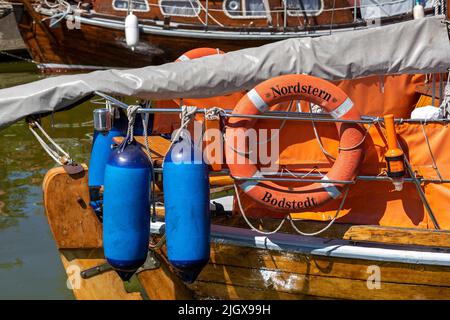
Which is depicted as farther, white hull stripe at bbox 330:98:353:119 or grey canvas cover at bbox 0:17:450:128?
grey canvas cover at bbox 0:17:450:128

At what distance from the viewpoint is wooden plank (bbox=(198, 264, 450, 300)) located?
455 centimetres

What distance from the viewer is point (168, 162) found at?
4.25 meters

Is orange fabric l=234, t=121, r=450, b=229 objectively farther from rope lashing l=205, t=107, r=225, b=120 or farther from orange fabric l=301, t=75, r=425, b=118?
orange fabric l=301, t=75, r=425, b=118

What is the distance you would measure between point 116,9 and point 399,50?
12.8 m

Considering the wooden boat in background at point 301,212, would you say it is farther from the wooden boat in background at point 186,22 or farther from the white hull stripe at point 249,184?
the wooden boat in background at point 186,22

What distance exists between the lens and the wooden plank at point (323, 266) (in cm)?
447

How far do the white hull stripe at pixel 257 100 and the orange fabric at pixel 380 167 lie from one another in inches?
8.8

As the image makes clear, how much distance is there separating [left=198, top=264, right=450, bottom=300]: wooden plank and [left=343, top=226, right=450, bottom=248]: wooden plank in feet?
1.03

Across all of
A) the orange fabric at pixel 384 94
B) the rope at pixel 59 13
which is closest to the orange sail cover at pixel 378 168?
the orange fabric at pixel 384 94

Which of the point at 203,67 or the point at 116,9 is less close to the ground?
the point at 116,9

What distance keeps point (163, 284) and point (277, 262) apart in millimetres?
887

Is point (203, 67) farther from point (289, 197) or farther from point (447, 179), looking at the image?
point (447, 179)

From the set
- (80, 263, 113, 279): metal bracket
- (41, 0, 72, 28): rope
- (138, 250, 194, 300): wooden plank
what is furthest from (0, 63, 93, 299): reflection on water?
(41, 0, 72, 28): rope
